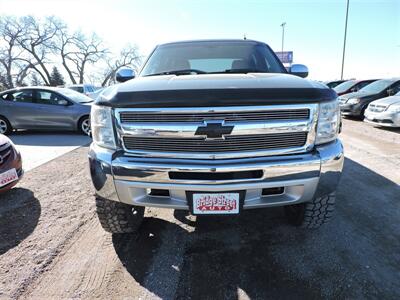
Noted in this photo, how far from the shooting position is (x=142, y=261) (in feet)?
8.42

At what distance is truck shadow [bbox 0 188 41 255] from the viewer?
2957mm

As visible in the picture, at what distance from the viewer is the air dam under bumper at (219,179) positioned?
2131mm

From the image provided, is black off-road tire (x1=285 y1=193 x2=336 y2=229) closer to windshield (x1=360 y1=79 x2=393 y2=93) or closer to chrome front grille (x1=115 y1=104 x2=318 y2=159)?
chrome front grille (x1=115 y1=104 x2=318 y2=159)

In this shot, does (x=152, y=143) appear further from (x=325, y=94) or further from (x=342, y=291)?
(x=342, y=291)

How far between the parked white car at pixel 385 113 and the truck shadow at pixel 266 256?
5.84 m

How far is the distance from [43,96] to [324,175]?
8638 millimetres

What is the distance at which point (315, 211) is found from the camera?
273cm

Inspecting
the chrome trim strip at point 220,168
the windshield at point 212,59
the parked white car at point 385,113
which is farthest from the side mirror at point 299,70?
the parked white car at point 385,113

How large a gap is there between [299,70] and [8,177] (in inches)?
151

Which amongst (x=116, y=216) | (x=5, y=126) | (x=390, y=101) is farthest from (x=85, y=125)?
(x=390, y=101)

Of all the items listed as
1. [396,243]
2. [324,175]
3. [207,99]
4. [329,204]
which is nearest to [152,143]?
[207,99]

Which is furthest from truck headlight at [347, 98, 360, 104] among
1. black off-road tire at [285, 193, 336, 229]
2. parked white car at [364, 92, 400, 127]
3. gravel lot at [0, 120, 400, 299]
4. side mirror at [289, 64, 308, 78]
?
black off-road tire at [285, 193, 336, 229]

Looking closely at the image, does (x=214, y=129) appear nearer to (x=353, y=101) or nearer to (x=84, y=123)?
(x=84, y=123)

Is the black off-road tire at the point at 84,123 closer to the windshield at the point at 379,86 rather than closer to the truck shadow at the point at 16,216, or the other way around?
the truck shadow at the point at 16,216
